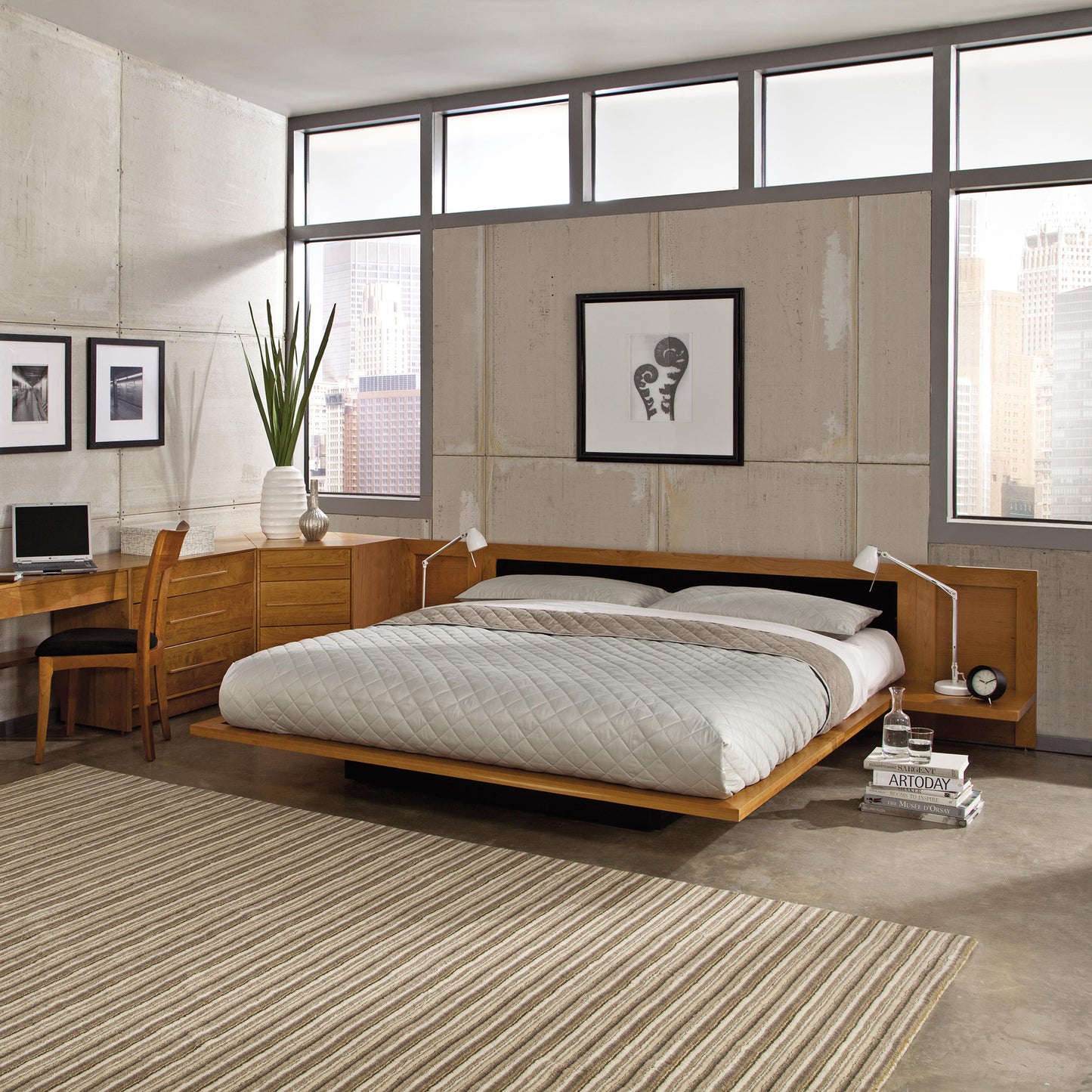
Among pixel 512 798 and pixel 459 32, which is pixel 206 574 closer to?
pixel 512 798

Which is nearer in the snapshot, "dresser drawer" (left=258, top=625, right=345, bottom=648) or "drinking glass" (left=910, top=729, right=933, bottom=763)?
"drinking glass" (left=910, top=729, right=933, bottom=763)

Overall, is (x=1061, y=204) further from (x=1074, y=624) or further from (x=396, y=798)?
(x=396, y=798)

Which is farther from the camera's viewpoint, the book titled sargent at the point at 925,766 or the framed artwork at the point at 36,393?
the framed artwork at the point at 36,393

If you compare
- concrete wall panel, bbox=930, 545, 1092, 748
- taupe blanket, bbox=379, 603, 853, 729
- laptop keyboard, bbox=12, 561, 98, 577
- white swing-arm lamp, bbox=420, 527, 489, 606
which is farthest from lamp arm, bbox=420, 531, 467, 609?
concrete wall panel, bbox=930, 545, 1092, 748

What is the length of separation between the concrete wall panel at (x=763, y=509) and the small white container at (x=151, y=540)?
84.4 inches

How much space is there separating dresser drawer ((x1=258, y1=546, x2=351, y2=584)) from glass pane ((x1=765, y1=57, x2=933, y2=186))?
2.68m

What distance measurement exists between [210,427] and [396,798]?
271cm

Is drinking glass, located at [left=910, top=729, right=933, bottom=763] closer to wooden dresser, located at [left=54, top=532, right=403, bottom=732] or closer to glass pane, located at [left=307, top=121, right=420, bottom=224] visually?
wooden dresser, located at [left=54, top=532, right=403, bottom=732]

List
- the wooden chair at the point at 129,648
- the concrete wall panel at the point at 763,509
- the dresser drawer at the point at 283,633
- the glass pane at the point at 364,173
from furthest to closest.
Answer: the glass pane at the point at 364,173 < the dresser drawer at the point at 283,633 < the concrete wall panel at the point at 763,509 < the wooden chair at the point at 129,648

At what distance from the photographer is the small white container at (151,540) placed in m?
5.22

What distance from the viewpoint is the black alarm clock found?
470 cm

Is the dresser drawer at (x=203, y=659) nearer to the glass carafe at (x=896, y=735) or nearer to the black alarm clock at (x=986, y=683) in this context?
the glass carafe at (x=896, y=735)

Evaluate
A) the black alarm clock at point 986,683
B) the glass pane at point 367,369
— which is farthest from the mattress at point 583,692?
the glass pane at point 367,369

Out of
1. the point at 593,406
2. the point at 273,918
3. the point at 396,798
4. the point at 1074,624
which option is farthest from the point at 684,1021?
the point at 593,406
